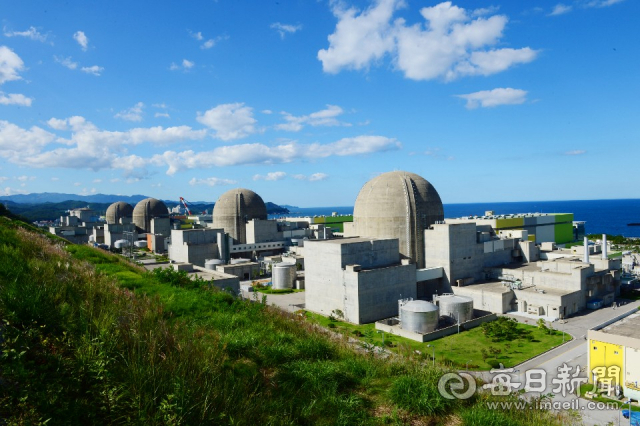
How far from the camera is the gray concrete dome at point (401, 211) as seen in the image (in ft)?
143

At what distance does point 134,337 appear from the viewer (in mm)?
5996

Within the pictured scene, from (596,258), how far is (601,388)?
2948 cm

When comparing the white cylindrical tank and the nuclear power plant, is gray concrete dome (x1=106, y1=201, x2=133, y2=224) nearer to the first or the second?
the white cylindrical tank

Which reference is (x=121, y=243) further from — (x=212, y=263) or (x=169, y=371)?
(x=169, y=371)

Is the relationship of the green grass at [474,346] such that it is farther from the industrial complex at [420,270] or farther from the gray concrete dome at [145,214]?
the gray concrete dome at [145,214]

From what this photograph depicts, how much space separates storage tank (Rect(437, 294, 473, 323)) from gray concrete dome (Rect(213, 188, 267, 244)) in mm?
39625

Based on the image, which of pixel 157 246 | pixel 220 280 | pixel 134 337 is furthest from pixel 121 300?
pixel 157 246

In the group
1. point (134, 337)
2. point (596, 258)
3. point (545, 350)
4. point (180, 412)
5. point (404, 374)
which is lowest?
point (545, 350)

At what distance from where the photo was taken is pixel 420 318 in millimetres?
30562

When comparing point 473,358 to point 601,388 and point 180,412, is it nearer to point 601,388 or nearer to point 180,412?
point 601,388

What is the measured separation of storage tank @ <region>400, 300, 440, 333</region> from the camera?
30578mm

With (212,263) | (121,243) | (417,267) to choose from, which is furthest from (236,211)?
(417,267)

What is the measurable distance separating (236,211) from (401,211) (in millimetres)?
31266

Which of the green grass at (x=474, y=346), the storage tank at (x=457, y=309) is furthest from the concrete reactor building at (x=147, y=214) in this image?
the storage tank at (x=457, y=309)
